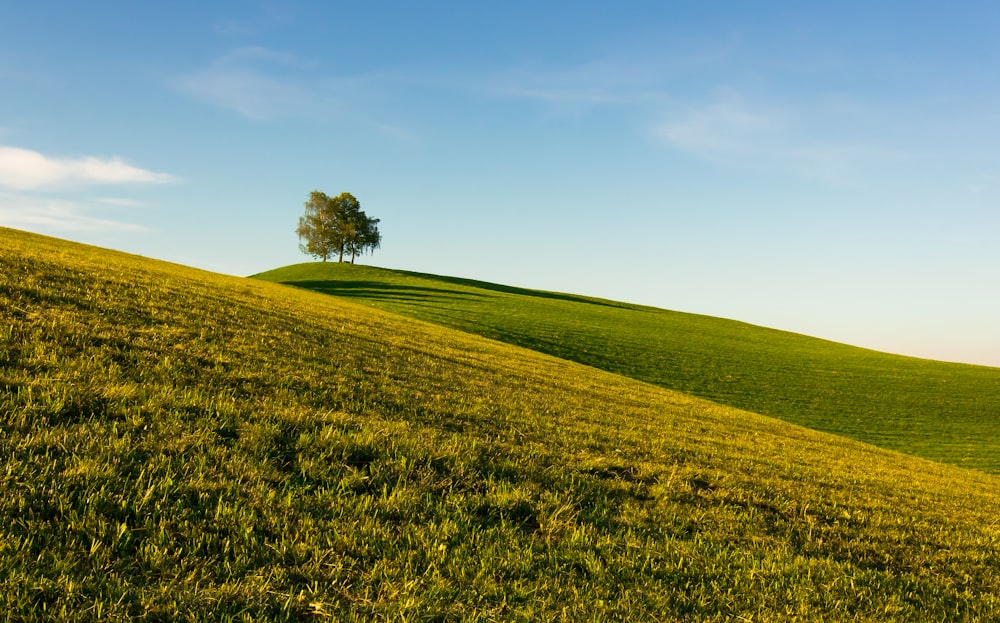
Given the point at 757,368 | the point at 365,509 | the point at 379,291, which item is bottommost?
the point at 757,368

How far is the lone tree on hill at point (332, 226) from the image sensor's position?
106562 mm

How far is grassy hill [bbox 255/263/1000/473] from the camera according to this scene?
3862 centimetres

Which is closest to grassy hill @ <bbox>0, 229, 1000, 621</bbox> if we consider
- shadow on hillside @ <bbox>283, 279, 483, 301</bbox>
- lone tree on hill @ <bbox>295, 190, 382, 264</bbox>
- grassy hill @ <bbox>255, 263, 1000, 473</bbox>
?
grassy hill @ <bbox>255, 263, 1000, 473</bbox>

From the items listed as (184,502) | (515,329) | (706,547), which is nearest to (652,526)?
(706,547)

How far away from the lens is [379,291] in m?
65.8

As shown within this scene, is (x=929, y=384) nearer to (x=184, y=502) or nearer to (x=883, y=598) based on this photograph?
(x=883, y=598)

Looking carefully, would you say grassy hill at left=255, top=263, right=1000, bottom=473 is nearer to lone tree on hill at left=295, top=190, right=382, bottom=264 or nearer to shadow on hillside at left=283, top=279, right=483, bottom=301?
shadow on hillside at left=283, top=279, right=483, bottom=301

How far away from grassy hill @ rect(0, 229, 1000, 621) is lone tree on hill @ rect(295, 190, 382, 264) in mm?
98396

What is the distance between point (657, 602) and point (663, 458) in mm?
5867

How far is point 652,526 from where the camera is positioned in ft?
22.1

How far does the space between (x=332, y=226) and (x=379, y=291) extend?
156ft

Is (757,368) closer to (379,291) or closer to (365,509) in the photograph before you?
(379,291)

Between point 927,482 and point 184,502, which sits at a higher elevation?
point 184,502

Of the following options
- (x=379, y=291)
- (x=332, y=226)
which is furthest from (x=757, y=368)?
(x=332, y=226)
